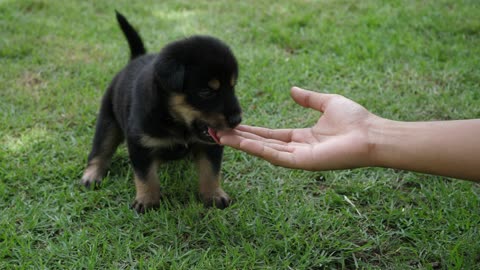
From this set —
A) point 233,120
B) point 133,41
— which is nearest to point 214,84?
point 233,120

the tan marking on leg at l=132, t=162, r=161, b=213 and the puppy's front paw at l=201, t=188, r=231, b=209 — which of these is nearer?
the tan marking on leg at l=132, t=162, r=161, b=213

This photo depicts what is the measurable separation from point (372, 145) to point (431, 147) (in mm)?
243

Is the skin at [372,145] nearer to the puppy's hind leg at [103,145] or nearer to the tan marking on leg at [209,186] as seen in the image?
the tan marking on leg at [209,186]

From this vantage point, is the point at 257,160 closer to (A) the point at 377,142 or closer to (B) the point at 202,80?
(B) the point at 202,80

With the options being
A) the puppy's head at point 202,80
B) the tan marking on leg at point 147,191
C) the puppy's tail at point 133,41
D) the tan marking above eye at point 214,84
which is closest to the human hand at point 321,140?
the puppy's head at point 202,80

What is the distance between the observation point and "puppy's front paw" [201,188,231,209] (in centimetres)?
281

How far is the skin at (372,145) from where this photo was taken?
6.58ft

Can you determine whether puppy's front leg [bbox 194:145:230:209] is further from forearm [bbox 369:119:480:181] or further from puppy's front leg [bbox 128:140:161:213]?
forearm [bbox 369:119:480:181]

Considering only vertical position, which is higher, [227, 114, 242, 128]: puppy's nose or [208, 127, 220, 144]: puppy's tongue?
[227, 114, 242, 128]: puppy's nose

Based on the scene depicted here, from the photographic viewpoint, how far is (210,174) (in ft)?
9.12

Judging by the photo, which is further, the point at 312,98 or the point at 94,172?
the point at 94,172

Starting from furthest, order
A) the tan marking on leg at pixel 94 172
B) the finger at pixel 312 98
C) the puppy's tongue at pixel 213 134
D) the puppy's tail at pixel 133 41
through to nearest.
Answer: the puppy's tail at pixel 133 41 → the tan marking on leg at pixel 94 172 → the finger at pixel 312 98 → the puppy's tongue at pixel 213 134

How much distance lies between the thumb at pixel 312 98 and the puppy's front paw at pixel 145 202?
3.08 ft

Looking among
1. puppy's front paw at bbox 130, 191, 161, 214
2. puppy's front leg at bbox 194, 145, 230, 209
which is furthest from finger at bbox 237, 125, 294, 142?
puppy's front paw at bbox 130, 191, 161, 214
